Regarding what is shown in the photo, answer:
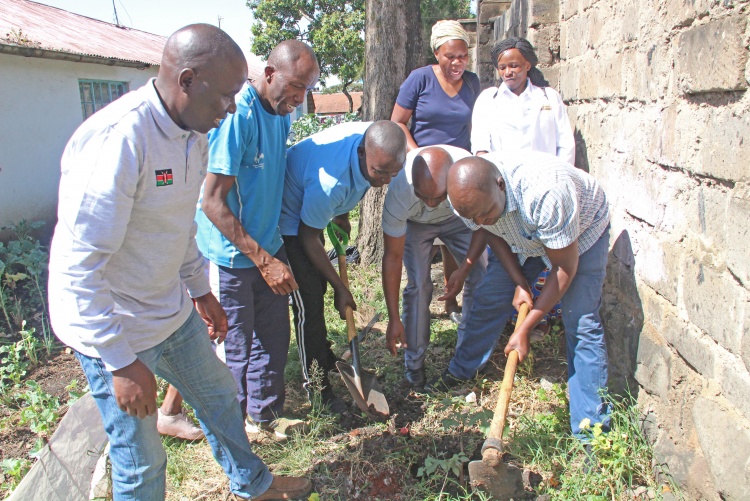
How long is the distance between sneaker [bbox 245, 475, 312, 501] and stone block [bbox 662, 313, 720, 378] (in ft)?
5.81

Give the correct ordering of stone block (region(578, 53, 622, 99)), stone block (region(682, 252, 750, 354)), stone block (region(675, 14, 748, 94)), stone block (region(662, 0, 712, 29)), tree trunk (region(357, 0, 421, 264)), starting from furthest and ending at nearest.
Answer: tree trunk (region(357, 0, 421, 264)) < stone block (region(578, 53, 622, 99)) < stone block (region(662, 0, 712, 29)) < stone block (region(682, 252, 750, 354)) < stone block (region(675, 14, 748, 94))

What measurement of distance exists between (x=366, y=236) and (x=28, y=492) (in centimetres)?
414

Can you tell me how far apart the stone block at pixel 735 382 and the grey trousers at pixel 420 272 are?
1.69 meters

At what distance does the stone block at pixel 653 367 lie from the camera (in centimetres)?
272

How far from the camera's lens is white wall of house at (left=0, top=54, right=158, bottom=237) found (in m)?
7.57

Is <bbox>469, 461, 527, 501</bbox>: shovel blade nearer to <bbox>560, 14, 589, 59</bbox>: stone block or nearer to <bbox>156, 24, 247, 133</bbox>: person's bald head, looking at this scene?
<bbox>156, 24, 247, 133</bbox>: person's bald head

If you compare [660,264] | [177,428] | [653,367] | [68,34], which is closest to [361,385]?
[177,428]

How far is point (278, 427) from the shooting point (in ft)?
10.6

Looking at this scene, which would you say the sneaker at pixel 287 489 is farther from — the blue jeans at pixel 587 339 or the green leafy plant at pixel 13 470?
the blue jeans at pixel 587 339

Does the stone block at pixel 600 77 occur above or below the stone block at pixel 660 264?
above

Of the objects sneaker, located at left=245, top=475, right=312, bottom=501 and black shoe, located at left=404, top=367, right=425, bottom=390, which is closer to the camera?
sneaker, located at left=245, top=475, right=312, bottom=501

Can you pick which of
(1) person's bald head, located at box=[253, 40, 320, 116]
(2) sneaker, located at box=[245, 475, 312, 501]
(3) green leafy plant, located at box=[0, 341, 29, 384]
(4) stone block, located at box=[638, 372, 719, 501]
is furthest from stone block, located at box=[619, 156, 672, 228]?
(3) green leafy plant, located at box=[0, 341, 29, 384]

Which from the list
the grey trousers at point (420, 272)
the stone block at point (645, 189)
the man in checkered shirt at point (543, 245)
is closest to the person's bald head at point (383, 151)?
the man in checkered shirt at point (543, 245)

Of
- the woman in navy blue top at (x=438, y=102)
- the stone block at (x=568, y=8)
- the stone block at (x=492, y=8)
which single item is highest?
the stone block at (x=492, y=8)
